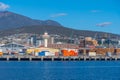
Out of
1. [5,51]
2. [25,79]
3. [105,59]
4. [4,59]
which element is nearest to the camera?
[25,79]

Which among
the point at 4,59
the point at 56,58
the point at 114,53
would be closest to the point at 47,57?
the point at 56,58

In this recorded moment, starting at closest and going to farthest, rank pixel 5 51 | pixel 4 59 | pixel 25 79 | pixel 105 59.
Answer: pixel 25 79 → pixel 4 59 → pixel 105 59 → pixel 5 51

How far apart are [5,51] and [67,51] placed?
938 inches

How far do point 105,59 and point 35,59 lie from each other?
22575 mm

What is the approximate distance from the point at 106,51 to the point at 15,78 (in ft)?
397

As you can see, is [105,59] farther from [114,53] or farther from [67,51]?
[114,53]

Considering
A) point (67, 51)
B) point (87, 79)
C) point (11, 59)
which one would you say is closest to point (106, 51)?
point (67, 51)

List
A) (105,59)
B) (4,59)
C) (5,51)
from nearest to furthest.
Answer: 1. (4,59)
2. (105,59)
3. (5,51)

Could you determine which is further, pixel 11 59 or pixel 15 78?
pixel 11 59

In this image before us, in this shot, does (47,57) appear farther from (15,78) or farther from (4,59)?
(15,78)

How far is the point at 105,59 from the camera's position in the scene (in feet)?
500

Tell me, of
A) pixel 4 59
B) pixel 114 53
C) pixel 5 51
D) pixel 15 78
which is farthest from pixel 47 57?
pixel 15 78

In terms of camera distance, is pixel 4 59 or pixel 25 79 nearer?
pixel 25 79

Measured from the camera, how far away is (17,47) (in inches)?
7136
